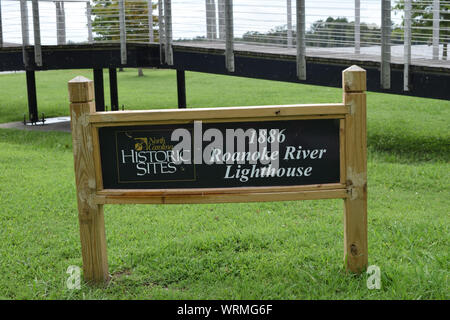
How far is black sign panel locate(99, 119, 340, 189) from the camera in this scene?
478 centimetres

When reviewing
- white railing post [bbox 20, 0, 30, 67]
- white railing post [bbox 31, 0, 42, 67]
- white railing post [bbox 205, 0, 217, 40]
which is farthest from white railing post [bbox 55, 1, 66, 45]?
white railing post [bbox 205, 0, 217, 40]

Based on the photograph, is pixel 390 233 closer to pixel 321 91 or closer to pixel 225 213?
pixel 225 213

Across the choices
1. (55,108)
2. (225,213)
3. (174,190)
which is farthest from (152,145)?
(55,108)

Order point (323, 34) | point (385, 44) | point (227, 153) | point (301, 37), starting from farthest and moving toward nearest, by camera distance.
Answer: point (323, 34)
point (301, 37)
point (385, 44)
point (227, 153)

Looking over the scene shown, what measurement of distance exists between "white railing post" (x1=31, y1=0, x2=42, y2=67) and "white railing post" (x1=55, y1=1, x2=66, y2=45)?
1593 millimetres

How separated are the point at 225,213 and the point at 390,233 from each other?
2.01 meters

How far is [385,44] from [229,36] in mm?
3362

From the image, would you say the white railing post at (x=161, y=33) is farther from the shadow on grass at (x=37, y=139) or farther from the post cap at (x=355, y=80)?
the post cap at (x=355, y=80)

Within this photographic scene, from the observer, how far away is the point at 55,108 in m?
20.3

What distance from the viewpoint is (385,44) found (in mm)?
10609

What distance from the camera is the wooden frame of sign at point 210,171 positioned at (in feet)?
15.5

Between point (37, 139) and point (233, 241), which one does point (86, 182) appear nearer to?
point (233, 241)

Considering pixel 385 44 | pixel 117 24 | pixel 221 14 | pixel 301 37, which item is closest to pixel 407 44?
pixel 385 44
